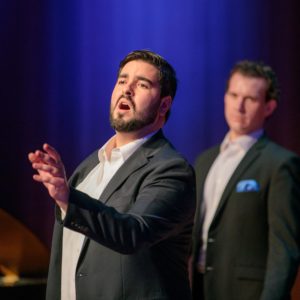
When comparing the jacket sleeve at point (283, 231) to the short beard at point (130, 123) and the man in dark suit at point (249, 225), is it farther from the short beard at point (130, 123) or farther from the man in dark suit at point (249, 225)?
the short beard at point (130, 123)

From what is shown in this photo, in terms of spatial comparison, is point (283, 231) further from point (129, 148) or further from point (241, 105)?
Answer: point (129, 148)

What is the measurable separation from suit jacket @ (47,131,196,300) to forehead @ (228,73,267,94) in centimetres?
123

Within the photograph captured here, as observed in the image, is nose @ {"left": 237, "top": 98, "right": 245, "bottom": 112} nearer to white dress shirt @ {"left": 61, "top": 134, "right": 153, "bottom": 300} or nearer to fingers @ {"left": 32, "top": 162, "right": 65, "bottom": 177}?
white dress shirt @ {"left": 61, "top": 134, "right": 153, "bottom": 300}

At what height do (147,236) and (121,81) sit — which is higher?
(121,81)

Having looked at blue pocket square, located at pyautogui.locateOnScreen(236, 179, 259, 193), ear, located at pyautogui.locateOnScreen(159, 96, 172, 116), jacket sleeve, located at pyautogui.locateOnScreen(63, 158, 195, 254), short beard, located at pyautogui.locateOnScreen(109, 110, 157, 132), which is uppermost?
ear, located at pyautogui.locateOnScreen(159, 96, 172, 116)

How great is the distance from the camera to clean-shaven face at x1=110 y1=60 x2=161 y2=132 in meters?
1.64

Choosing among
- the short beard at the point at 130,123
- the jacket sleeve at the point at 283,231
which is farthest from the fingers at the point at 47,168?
the jacket sleeve at the point at 283,231

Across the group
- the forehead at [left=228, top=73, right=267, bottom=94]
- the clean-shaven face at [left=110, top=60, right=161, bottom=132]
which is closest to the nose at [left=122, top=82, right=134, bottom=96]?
the clean-shaven face at [left=110, top=60, right=161, bottom=132]

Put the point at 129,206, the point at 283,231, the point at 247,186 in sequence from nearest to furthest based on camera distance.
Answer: the point at 129,206
the point at 283,231
the point at 247,186

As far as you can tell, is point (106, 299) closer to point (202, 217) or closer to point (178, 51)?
point (202, 217)

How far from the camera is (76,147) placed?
3.00m

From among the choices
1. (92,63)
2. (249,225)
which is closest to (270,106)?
(249,225)

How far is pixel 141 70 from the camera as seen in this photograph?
5.50 feet

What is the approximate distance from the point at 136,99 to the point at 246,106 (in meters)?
1.17
